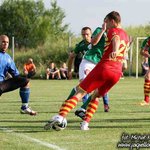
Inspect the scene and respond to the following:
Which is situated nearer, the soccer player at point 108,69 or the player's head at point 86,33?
the soccer player at point 108,69

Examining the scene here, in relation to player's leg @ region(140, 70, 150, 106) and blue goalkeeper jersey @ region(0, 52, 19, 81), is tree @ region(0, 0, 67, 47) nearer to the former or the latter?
player's leg @ region(140, 70, 150, 106)

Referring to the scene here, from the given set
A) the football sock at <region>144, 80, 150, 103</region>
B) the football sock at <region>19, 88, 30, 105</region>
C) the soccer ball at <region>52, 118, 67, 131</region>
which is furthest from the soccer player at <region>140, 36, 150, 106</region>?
the soccer ball at <region>52, 118, 67, 131</region>

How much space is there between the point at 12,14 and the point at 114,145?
6276 centimetres

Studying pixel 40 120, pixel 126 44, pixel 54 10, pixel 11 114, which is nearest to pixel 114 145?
pixel 126 44

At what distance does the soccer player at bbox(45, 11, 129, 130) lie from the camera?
1003 cm

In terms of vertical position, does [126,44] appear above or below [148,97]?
above

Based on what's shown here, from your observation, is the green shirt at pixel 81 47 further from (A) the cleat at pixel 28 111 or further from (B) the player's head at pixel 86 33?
(A) the cleat at pixel 28 111

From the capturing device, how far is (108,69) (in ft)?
33.2

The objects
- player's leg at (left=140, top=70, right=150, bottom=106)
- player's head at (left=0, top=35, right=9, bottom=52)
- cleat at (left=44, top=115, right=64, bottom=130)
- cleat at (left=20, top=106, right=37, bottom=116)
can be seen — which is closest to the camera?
cleat at (left=44, top=115, right=64, bottom=130)

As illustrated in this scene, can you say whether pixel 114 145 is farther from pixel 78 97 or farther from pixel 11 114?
pixel 11 114

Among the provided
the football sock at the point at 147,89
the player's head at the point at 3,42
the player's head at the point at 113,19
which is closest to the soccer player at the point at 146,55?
the football sock at the point at 147,89

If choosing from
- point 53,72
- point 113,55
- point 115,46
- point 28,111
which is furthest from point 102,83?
point 53,72

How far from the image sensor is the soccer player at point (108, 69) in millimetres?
10031

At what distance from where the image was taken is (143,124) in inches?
456
